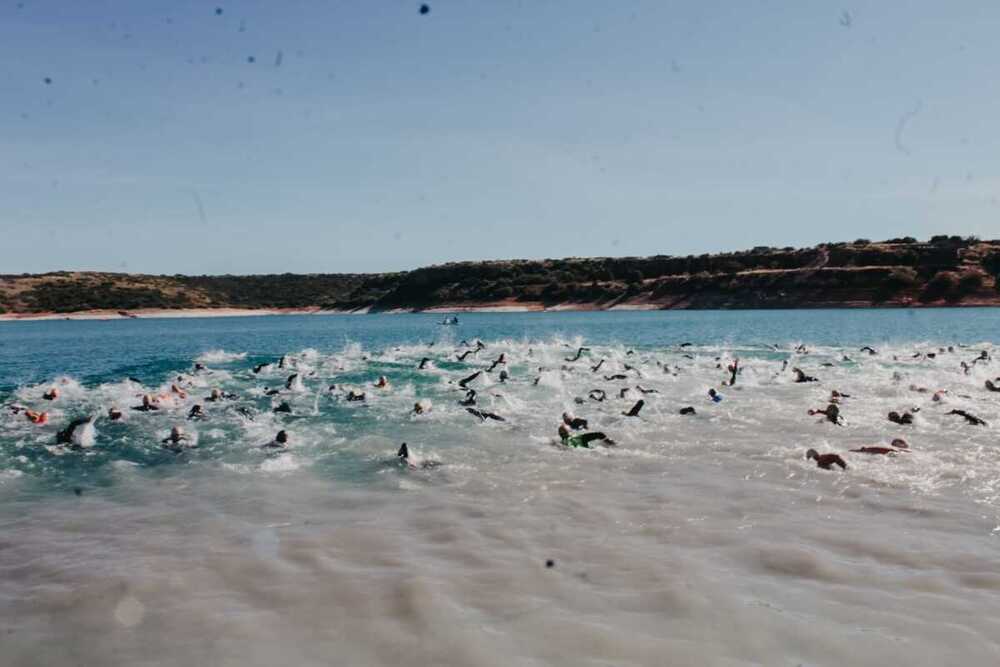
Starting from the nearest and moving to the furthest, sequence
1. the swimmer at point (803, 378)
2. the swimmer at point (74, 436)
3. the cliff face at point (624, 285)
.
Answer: the swimmer at point (74, 436) → the swimmer at point (803, 378) → the cliff face at point (624, 285)

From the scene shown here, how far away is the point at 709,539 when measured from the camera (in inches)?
339

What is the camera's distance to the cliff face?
9500 cm

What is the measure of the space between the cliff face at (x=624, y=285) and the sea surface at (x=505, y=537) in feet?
273

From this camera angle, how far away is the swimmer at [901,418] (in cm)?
1647

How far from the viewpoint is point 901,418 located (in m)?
16.6

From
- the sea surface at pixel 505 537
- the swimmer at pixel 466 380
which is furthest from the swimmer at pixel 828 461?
the swimmer at pixel 466 380

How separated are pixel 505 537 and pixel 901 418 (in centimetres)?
1169

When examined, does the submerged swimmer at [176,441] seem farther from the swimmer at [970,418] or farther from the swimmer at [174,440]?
the swimmer at [970,418]

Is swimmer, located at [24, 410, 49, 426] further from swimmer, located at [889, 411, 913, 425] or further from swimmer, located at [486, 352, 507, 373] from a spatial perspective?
swimmer, located at [889, 411, 913, 425]

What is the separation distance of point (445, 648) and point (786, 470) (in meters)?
8.06

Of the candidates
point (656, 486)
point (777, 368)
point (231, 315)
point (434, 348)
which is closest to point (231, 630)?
point (656, 486)

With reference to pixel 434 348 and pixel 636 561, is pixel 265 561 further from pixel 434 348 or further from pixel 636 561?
pixel 434 348

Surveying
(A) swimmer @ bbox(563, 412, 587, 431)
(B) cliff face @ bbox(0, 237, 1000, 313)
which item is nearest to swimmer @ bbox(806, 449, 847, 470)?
(A) swimmer @ bbox(563, 412, 587, 431)

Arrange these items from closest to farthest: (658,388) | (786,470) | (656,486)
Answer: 1. (656,486)
2. (786,470)
3. (658,388)
